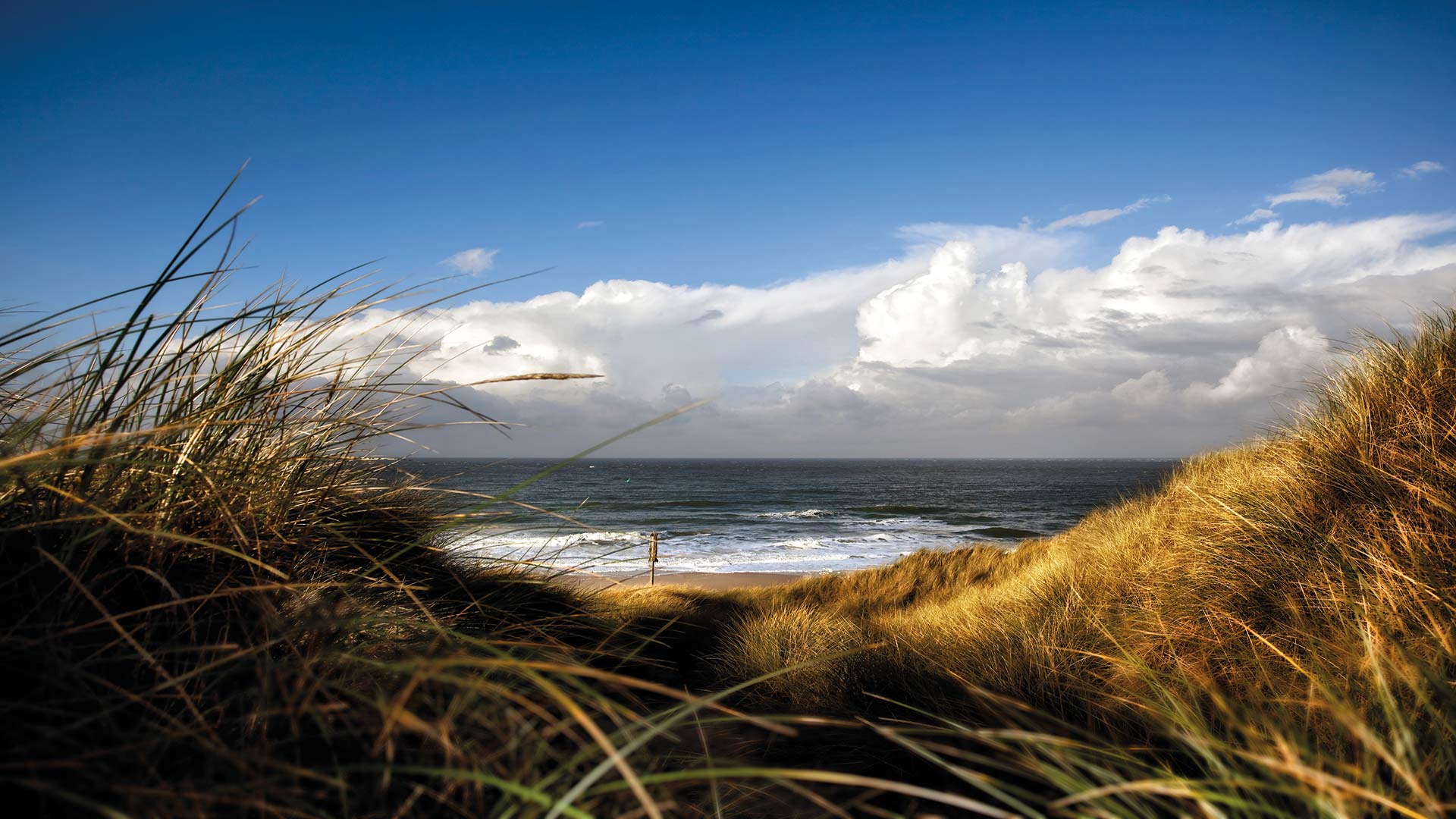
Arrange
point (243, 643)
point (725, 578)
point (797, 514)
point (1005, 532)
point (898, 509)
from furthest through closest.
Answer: point (898, 509) → point (797, 514) → point (1005, 532) → point (725, 578) → point (243, 643)

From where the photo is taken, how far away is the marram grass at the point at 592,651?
0.96 metres

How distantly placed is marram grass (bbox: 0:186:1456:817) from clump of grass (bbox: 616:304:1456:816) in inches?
1.0

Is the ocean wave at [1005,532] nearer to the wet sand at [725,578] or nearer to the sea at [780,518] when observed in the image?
the sea at [780,518]

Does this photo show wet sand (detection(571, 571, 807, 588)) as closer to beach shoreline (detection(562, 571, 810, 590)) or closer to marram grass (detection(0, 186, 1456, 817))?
beach shoreline (detection(562, 571, 810, 590))

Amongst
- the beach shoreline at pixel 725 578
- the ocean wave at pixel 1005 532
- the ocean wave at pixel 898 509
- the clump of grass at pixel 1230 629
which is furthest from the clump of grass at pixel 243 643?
the ocean wave at pixel 898 509

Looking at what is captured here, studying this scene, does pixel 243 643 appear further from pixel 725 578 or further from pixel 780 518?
pixel 780 518

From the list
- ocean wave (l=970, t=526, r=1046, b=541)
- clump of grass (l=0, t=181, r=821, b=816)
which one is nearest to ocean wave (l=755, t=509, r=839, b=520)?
ocean wave (l=970, t=526, r=1046, b=541)

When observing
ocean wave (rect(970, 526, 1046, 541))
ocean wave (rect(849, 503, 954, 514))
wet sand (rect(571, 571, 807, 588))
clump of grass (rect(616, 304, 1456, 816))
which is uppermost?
clump of grass (rect(616, 304, 1456, 816))

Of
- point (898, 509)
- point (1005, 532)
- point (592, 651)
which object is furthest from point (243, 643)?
point (898, 509)

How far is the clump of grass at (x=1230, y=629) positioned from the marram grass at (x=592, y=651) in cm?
2

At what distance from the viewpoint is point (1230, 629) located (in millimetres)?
3381

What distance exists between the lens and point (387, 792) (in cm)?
104

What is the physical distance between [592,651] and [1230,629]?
3.37 meters

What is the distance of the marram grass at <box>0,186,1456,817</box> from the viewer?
38.0 inches
